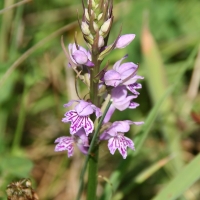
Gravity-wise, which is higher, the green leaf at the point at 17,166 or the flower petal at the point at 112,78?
the flower petal at the point at 112,78

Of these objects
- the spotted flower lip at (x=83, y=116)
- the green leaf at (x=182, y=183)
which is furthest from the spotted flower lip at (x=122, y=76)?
the green leaf at (x=182, y=183)

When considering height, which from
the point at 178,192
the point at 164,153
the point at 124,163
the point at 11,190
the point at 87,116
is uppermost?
the point at 87,116

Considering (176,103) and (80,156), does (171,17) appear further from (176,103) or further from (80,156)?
(80,156)

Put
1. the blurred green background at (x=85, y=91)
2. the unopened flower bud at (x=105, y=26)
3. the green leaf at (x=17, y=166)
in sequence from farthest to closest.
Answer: the blurred green background at (x=85, y=91) < the green leaf at (x=17, y=166) < the unopened flower bud at (x=105, y=26)

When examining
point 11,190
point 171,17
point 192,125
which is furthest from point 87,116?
point 171,17

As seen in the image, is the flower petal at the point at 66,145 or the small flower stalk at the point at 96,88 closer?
the small flower stalk at the point at 96,88

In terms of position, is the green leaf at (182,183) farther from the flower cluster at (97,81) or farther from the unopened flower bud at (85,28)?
the unopened flower bud at (85,28)

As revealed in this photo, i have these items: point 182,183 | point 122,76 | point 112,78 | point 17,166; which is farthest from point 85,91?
point 112,78

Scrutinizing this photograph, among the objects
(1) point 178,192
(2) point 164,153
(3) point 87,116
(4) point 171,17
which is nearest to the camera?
(3) point 87,116
